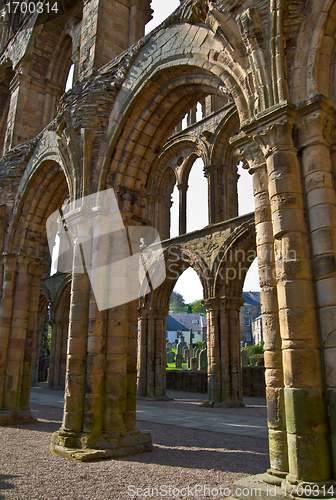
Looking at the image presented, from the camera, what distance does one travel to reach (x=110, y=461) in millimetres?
4578

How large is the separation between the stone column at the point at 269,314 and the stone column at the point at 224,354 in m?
8.56

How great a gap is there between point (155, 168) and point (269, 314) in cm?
373

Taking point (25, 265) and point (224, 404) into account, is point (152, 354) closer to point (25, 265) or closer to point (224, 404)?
point (224, 404)

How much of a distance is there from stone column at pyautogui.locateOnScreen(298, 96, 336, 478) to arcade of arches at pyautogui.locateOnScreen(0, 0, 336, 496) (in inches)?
0.4

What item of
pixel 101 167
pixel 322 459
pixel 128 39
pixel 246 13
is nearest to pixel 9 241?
pixel 101 167

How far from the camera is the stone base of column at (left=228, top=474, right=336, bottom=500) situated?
9.16 ft

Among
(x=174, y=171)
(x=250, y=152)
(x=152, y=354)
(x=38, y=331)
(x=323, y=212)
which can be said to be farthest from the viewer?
(x=38, y=331)

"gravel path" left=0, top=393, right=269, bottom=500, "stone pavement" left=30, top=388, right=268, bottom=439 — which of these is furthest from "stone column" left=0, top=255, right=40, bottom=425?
"stone pavement" left=30, top=388, right=268, bottom=439

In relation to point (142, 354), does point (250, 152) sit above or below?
above

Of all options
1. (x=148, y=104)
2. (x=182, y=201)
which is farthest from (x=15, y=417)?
(x=182, y=201)

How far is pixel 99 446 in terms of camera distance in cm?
482

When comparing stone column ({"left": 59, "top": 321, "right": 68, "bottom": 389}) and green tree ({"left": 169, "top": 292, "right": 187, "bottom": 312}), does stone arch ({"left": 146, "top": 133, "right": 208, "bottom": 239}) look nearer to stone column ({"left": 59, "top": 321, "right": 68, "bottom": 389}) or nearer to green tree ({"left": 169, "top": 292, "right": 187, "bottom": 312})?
stone column ({"left": 59, "top": 321, "right": 68, "bottom": 389})

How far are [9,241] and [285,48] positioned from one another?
21.4ft

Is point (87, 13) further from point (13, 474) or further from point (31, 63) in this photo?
point (13, 474)
